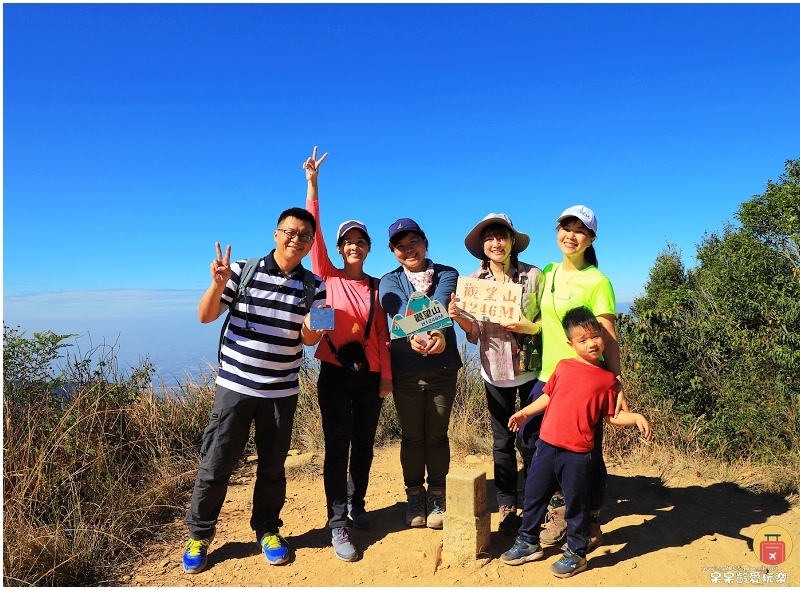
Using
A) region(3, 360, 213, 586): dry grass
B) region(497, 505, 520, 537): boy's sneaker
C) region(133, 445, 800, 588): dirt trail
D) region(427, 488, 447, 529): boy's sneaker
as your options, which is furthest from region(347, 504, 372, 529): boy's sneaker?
region(3, 360, 213, 586): dry grass

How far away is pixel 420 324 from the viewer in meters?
3.77

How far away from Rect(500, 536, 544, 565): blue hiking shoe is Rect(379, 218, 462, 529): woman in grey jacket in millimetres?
744

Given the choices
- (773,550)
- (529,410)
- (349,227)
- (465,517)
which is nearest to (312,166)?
(349,227)

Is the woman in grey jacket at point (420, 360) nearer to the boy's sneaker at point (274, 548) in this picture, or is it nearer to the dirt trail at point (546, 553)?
the dirt trail at point (546, 553)

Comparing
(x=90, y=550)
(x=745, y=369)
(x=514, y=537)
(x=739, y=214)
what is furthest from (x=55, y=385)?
(x=739, y=214)

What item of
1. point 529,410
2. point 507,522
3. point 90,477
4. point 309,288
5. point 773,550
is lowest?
point 773,550

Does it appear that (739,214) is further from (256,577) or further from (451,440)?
(256,577)

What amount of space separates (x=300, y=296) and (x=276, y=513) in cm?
165

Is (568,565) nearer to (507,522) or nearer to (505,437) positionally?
(507,522)

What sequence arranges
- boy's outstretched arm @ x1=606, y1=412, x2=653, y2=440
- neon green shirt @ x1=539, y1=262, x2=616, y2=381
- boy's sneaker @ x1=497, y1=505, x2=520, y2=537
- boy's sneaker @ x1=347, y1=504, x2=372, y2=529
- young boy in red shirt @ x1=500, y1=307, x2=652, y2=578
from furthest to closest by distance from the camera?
boy's sneaker @ x1=347, y1=504, x2=372, y2=529, boy's sneaker @ x1=497, y1=505, x2=520, y2=537, neon green shirt @ x1=539, y1=262, x2=616, y2=381, young boy in red shirt @ x1=500, y1=307, x2=652, y2=578, boy's outstretched arm @ x1=606, y1=412, x2=653, y2=440

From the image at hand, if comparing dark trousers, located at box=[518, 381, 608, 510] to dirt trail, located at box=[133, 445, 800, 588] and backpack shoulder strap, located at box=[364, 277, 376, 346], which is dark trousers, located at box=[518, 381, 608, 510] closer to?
dirt trail, located at box=[133, 445, 800, 588]

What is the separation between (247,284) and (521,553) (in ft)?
8.41

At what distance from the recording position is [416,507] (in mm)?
4391

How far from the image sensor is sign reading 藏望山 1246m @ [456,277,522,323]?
370cm
